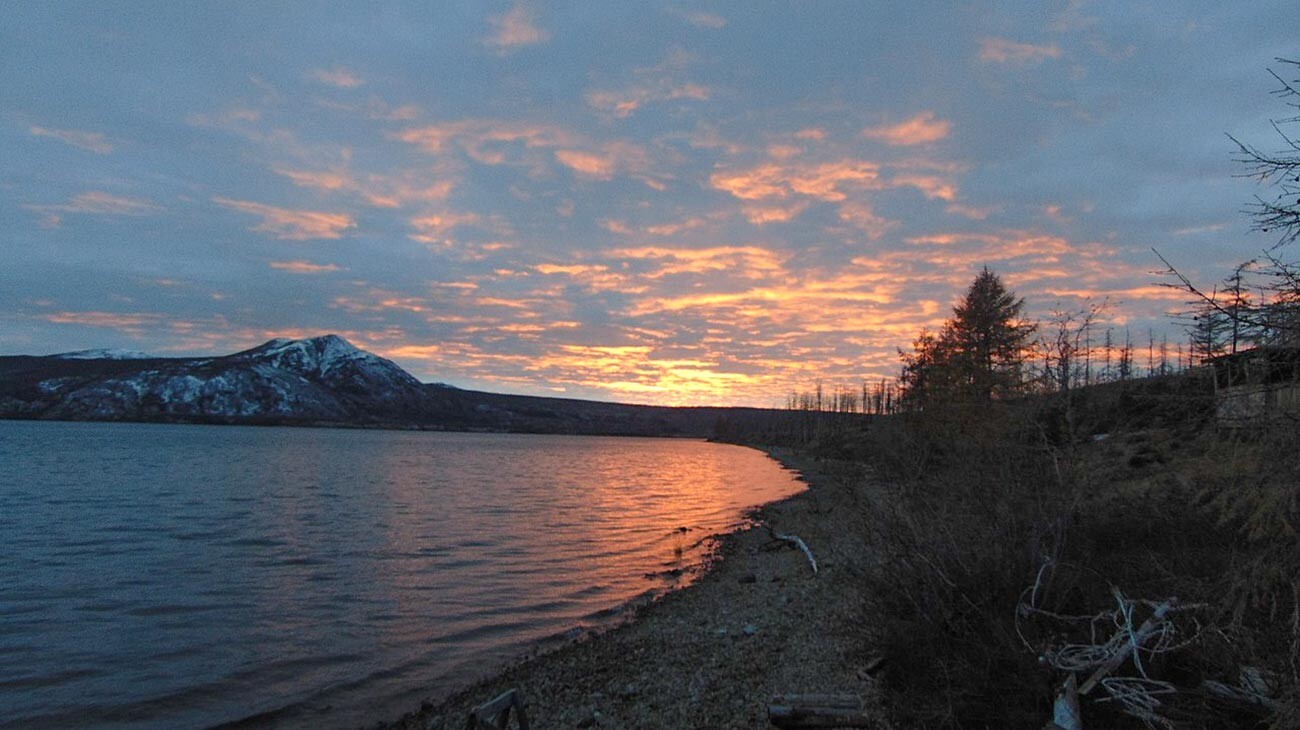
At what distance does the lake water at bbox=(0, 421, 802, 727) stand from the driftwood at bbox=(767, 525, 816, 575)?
292cm

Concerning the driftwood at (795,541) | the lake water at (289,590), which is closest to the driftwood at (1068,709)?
the lake water at (289,590)

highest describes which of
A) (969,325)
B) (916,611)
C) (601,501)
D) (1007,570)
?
(969,325)

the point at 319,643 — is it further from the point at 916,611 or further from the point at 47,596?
the point at 916,611

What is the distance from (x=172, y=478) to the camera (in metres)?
44.2

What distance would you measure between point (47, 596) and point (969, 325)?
122 feet

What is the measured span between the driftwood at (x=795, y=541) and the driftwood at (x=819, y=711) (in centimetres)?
1056

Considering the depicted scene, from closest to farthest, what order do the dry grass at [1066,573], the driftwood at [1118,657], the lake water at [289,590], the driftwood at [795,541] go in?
1. the driftwood at [1118,657]
2. the dry grass at [1066,573]
3. the lake water at [289,590]
4. the driftwood at [795,541]

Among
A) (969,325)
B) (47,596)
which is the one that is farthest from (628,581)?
(969,325)

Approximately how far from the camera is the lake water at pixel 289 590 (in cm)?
1022

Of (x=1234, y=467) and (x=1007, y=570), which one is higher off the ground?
(x=1234, y=467)

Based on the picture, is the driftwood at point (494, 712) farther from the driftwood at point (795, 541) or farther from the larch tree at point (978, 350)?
the larch tree at point (978, 350)

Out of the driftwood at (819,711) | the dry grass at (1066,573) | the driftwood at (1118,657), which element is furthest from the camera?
the driftwood at (819,711)

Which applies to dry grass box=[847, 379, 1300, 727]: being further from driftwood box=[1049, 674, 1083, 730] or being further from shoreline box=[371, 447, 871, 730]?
shoreline box=[371, 447, 871, 730]

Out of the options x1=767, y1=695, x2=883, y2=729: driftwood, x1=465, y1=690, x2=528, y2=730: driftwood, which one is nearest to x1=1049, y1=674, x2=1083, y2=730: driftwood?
x1=767, y1=695, x2=883, y2=729: driftwood
